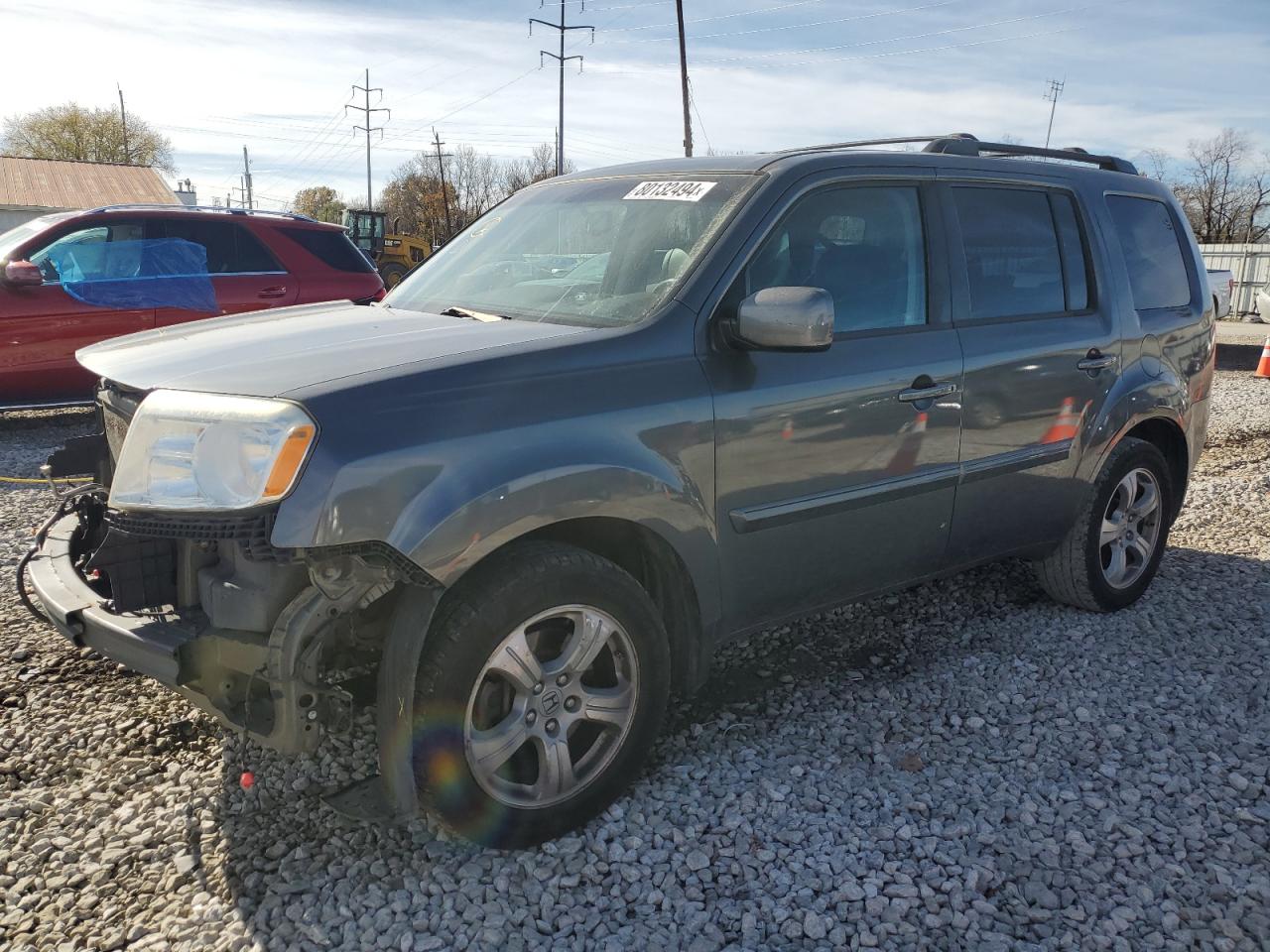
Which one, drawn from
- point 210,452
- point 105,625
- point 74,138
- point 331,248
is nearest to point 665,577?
point 210,452

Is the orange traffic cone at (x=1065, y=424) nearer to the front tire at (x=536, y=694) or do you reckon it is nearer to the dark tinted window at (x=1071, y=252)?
the dark tinted window at (x=1071, y=252)

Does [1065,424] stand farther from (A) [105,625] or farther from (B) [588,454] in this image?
(A) [105,625]

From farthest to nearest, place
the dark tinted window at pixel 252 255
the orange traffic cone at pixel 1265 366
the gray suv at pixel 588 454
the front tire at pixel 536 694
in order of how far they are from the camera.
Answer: the orange traffic cone at pixel 1265 366 < the dark tinted window at pixel 252 255 < the front tire at pixel 536 694 < the gray suv at pixel 588 454

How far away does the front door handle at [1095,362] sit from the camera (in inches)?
159

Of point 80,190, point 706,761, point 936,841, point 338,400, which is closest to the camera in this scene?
point 338,400

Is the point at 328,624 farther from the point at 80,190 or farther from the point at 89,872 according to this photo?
the point at 80,190

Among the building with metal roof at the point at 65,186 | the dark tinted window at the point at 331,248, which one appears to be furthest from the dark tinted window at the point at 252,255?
the building with metal roof at the point at 65,186

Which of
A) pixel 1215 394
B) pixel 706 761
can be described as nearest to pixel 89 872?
pixel 706 761

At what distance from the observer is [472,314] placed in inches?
127

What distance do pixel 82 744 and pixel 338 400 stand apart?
5.79ft

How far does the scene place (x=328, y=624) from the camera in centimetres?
236

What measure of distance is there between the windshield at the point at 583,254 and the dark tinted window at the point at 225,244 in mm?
5708

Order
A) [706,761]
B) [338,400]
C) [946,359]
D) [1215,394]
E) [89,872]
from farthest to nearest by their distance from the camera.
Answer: [1215,394] → [946,359] → [706,761] → [89,872] → [338,400]

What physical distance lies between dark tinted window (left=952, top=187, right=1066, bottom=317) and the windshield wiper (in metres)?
1.74
